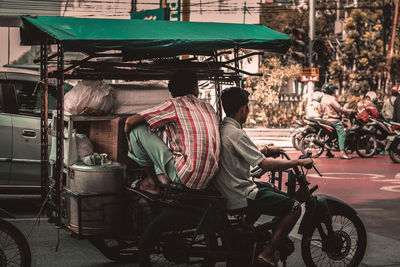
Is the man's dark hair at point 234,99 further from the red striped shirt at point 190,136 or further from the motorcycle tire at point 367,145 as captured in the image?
the motorcycle tire at point 367,145

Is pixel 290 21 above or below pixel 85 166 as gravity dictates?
above

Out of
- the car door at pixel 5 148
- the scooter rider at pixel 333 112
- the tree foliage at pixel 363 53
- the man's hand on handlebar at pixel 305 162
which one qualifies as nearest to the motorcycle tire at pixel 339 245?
the man's hand on handlebar at pixel 305 162

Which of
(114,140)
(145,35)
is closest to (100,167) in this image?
(114,140)

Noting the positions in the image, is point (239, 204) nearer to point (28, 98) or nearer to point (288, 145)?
point (28, 98)

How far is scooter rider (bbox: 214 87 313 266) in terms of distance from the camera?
4504 mm

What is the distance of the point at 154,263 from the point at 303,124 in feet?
39.4

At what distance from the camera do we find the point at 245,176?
461 centimetres

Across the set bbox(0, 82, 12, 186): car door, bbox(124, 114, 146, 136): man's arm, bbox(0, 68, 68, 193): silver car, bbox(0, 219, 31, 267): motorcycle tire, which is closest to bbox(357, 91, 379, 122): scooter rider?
bbox(0, 68, 68, 193): silver car

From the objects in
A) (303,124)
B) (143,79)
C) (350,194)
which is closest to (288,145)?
(303,124)

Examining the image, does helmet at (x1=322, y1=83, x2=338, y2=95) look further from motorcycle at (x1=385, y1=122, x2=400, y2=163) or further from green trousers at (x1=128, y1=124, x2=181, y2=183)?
green trousers at (x1=128, y1=124, x2=181, y2=183)

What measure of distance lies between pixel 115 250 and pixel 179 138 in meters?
1.49

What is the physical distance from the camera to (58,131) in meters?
5.23

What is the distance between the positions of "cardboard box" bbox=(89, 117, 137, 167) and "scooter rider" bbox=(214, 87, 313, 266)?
113 centimetres

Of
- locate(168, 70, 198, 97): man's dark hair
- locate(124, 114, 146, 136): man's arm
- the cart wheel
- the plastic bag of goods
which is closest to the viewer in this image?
locate(124, 114, 146, 136): man's arm
